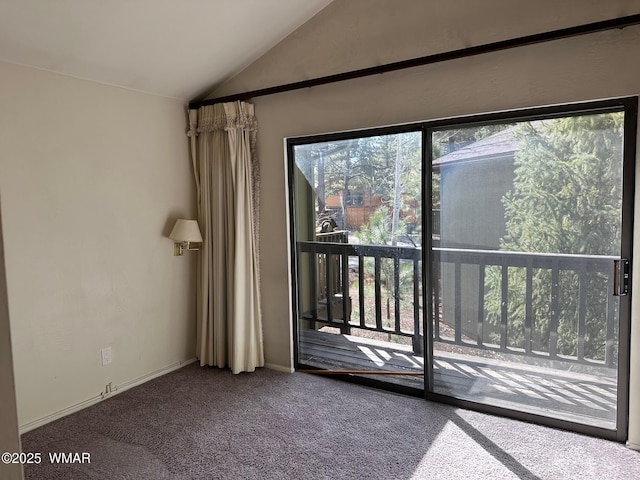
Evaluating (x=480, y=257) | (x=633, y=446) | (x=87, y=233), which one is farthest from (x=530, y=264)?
(x=87, y=233)

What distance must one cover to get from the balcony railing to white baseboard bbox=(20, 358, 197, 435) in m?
1.18

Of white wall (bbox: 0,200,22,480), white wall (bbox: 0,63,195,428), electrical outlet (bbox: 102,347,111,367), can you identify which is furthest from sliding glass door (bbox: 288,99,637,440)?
white wall (bbox: 0,200,22,480)

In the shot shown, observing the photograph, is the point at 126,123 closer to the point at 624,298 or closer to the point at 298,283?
the point at 298,283

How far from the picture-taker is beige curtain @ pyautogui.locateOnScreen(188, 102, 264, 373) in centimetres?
348

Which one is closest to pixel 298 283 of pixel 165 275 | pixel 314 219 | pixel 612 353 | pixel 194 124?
pixel 314 219

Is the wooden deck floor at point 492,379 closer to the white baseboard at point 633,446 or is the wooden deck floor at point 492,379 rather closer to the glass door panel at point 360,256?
the glass door panel at point 360,256

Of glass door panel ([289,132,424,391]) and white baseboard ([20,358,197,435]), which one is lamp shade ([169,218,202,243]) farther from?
white baseboard ([20,358,197,435])

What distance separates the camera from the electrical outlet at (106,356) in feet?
10.3

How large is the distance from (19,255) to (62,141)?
76 cm

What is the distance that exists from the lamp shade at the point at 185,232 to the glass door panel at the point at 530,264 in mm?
1846

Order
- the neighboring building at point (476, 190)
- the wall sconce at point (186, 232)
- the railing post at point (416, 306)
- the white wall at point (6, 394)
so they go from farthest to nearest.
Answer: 1. the wall sconce at point (186, 232)
2. the railing post at point (416, 306)
3. the neighboring building at point (476, 190)
4. the white wall at point (6, 394)

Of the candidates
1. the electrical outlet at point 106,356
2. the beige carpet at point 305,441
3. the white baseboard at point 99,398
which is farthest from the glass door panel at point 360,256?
the electrical outlet at point 106,356

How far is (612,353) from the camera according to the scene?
2488 mm

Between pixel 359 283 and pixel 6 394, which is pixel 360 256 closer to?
pixel 359 283
